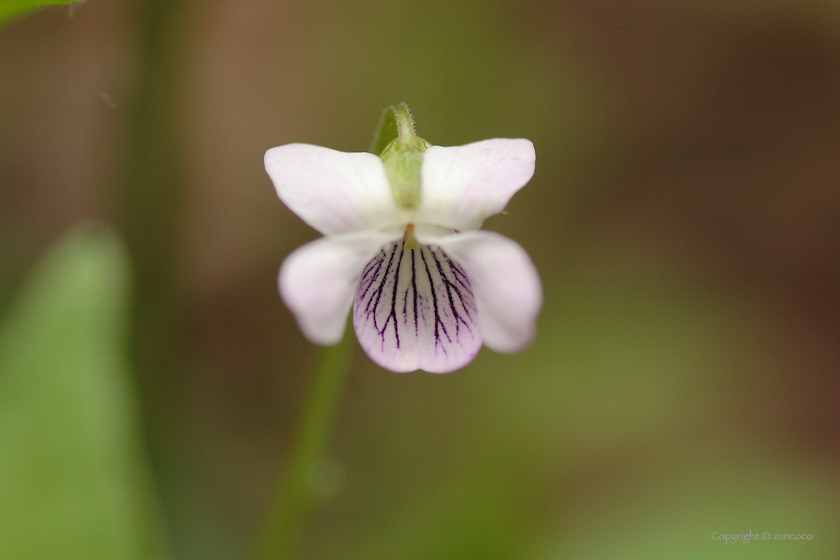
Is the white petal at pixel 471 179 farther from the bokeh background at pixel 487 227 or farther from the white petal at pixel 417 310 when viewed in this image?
the bokeh background at pixel 487 227

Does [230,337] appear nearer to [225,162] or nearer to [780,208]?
[225,162]

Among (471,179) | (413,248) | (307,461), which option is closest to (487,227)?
(307,461)

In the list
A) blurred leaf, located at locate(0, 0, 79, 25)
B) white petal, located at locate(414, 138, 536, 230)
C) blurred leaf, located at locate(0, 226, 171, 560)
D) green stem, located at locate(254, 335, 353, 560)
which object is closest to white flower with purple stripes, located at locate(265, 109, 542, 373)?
white petal, located at locate(414, 138, 536, 230)

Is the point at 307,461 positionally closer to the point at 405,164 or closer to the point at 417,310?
the point at 417,310

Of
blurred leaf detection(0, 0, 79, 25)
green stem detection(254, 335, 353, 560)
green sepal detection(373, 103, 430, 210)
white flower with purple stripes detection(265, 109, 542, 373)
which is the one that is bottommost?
green stem detection(254, 335, 353, 560)

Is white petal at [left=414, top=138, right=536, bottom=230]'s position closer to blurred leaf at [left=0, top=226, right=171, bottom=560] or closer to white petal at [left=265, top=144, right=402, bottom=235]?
white petal at [left=265, top=144, right=402, bottom=235]

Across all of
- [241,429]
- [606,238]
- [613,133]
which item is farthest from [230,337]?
[613,133]

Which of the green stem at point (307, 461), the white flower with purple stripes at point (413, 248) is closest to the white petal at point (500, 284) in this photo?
the white flower with purple stripes at point (413, 248)
